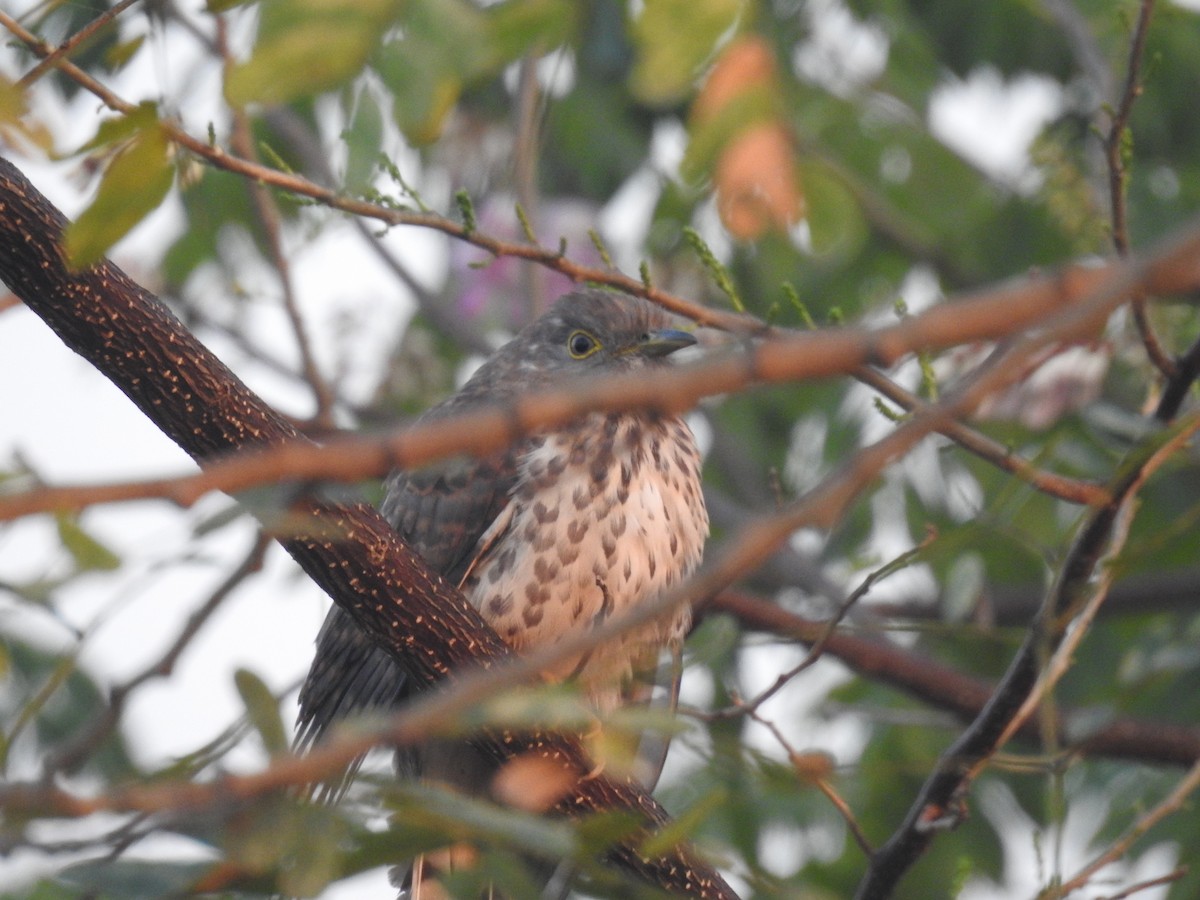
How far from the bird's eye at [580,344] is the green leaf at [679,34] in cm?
304

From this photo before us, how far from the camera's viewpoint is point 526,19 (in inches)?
61.6

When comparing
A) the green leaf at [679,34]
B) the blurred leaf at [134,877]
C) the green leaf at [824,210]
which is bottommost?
the blurred leaf at [134,877]

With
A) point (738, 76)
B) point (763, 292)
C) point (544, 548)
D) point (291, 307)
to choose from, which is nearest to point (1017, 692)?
point (544, 548)

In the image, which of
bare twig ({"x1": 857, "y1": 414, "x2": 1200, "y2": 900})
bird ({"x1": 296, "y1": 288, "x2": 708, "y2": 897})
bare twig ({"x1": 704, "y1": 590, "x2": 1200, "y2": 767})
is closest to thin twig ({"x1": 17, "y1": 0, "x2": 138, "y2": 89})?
bare twig ({"x1": 857, "y1": 414, "x2": 1200, "y2": 900})

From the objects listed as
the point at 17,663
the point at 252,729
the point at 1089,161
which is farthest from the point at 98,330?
the point at 1089,161

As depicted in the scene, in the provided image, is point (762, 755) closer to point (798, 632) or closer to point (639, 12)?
point (639, 12)

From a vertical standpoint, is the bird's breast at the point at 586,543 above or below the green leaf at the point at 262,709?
above

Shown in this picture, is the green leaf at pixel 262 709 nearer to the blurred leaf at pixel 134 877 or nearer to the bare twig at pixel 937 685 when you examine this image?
the blurred leaf at pixel 134 877

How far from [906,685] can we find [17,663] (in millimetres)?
3302

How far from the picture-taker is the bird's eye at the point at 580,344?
15.2 ft

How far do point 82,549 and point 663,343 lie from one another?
2994 mm

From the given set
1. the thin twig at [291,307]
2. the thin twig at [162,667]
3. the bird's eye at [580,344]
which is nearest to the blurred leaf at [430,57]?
the thin twig at [162,667]

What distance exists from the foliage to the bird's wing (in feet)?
1.87

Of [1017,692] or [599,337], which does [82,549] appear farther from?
[599,337]
